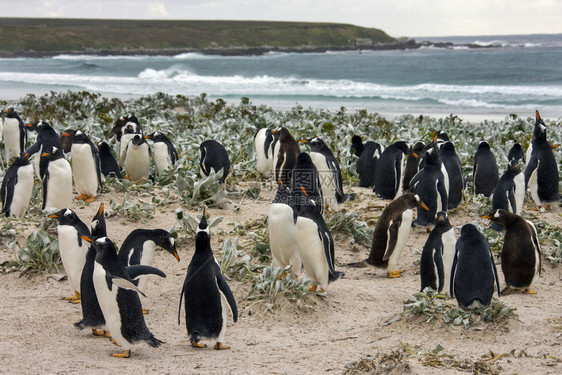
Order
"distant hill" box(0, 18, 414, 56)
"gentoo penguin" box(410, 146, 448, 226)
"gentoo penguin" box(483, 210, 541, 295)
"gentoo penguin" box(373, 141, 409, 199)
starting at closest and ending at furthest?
"gentoo penguin" box(483, 210, 541, 295)
"gentoo penguin" box(410, 146, 448, 226)
"gentoo penguin" box(373, 141, 409, 199)
"distant hill" box(0, 18, 414, 56)

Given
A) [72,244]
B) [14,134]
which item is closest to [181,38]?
[14,134]

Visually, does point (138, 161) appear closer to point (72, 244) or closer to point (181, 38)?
point (72, 244)

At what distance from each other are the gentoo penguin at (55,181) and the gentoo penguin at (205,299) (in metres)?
3.05

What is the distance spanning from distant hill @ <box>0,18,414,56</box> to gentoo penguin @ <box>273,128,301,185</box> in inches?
3088

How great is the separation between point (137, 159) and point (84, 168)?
1130 mm

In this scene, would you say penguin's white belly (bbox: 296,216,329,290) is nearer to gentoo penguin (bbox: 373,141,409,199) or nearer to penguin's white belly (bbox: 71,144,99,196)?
gentoo penguin (bbox: 373,141,409,199)

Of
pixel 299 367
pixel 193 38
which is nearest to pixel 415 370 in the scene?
pixel 299 367

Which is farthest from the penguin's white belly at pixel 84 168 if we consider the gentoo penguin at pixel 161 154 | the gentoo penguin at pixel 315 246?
the gentoo penguin at pixel 315 246

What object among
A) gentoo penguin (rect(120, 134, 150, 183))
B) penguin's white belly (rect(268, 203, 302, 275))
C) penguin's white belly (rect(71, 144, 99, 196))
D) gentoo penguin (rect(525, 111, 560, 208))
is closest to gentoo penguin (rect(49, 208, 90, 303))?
penguin's white belly (rect(268, 203, 302, 275))

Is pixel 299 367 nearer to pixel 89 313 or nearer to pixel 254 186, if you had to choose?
pixel 89 313

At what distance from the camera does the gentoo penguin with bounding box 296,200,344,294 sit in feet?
17.0

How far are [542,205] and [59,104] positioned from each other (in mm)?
10692

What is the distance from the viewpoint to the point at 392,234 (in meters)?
5.73

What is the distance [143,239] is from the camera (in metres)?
4.93
